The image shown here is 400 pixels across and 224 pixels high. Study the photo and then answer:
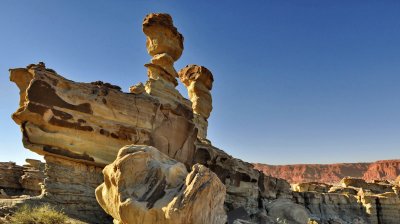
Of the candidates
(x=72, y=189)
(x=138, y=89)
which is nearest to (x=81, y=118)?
(x=72, y=189)

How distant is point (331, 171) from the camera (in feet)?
436

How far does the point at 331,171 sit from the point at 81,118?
448 feet

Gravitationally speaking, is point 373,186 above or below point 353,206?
above

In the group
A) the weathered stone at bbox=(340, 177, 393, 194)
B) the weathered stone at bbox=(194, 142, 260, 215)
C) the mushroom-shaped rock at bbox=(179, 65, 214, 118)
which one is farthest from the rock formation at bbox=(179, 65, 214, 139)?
the weathered stone at bbox=(340, 177, 393, 194)

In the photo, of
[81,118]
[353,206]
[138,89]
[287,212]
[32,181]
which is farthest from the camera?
[353,206]

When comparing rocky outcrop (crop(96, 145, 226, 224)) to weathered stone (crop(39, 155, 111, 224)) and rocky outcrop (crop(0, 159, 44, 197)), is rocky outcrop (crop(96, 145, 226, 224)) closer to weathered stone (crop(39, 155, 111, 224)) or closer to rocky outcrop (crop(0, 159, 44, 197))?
weathered stone (crop(39, 155, 111, 224))

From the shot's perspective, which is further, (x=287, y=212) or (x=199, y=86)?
(x=199, y=86)

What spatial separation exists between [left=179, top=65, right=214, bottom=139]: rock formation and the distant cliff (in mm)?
106064

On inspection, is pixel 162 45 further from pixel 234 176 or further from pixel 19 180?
pixel 19 180

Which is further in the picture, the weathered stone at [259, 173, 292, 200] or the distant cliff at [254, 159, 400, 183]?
the distant cliff at [254, 159, 400, 183]

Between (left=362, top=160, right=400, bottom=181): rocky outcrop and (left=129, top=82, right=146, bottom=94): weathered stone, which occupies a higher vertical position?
(left=362, top=160, right=400, bottom=181): rocky outcrop

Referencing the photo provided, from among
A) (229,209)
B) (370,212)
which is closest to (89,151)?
(229,209)

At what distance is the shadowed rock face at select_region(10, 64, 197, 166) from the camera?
1183 cm

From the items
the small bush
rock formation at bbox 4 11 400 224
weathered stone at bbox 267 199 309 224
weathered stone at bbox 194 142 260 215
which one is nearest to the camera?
rock formation at bbox 4 11 400 224
